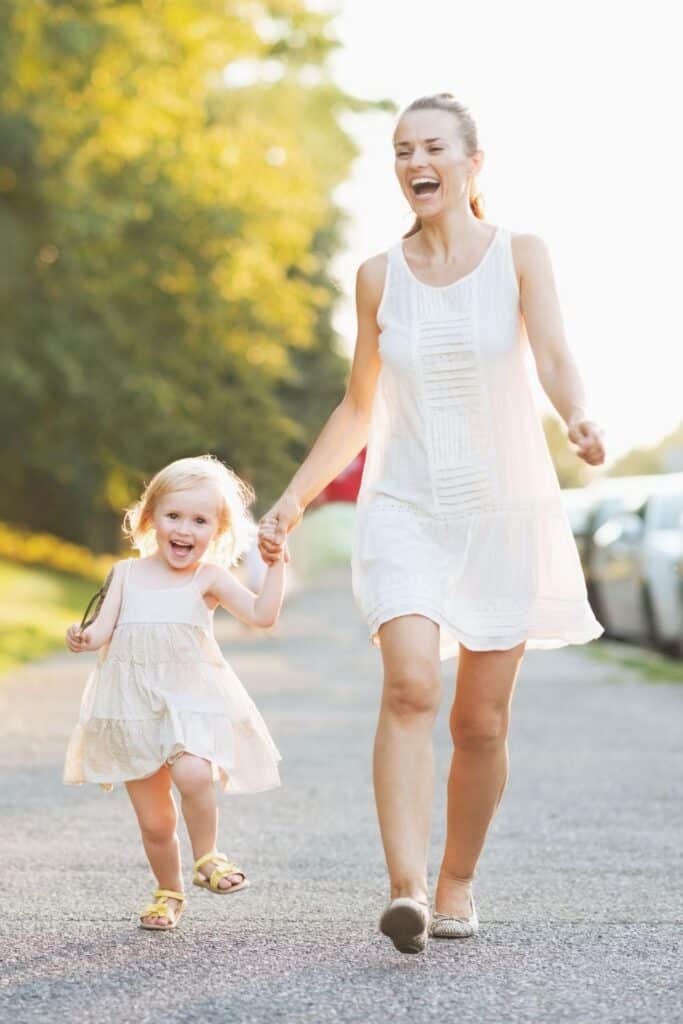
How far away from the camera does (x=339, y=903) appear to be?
19.5 ft

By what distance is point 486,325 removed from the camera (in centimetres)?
523

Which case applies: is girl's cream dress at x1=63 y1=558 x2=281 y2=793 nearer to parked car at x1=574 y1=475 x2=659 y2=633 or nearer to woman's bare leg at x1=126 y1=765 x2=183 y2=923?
woman's bare leg at x1=126 y1=765 x2=183 y2=923

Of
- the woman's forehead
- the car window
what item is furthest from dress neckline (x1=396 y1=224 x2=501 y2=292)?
the car window

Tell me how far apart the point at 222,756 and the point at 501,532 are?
0.92 meters

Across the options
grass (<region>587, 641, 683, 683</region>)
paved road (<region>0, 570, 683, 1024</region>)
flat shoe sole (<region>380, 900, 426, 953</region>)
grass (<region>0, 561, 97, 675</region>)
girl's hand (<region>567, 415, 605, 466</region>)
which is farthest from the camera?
grass (<region>0, 561, 97, 675</region>)

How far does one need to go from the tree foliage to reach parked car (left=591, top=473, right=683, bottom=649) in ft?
23.5

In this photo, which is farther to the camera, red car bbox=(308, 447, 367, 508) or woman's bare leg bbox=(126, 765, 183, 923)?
red car bbox=(308, 447, 367, 508)

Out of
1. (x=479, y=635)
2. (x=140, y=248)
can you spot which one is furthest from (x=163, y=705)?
(x=140, y=248)

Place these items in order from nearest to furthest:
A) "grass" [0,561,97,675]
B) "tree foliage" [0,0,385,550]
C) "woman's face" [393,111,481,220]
A: 1. "woman's face" [393,111,481,220]
2. "grass" [0,561,97,675]
3. "tree foliage" [0,0,385,550]

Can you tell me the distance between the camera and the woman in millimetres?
5141

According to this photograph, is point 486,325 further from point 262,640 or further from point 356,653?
point 262,640

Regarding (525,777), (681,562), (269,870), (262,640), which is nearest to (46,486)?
(262,640)

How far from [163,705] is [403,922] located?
965 mm

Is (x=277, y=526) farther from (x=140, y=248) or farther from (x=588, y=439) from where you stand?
(x=140, y=248)
